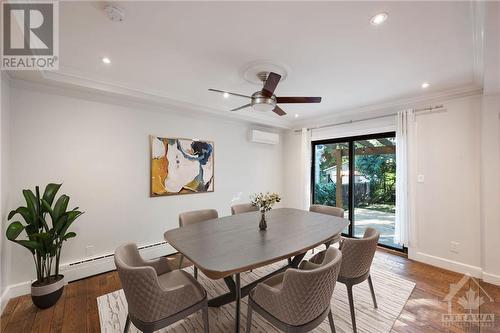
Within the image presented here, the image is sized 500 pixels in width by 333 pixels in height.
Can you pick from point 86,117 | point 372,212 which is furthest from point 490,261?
point 86,117

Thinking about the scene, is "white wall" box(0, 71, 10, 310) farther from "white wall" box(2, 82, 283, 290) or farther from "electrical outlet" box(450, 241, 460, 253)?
"electrical outlet" box(450, 241, 460, 253)

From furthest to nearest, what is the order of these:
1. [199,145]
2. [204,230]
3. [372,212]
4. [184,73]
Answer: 1. [372,212]
2. [199,145]
3. [184,73]
4. [204,230]

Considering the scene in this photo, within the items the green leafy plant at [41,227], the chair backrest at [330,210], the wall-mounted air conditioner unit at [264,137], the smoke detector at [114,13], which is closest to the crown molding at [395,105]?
the wall-mounted air conditioner unit at [264,137]

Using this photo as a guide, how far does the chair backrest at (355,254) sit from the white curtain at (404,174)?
6.44 feet

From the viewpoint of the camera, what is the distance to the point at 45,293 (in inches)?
81.4

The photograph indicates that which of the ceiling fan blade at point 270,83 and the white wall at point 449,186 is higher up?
the ceiling fan blade at point 270,83

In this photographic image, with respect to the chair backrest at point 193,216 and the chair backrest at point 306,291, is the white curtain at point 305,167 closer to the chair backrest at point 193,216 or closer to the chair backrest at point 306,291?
the chair backrest at point 193,216

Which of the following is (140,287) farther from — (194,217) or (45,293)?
(45,293)

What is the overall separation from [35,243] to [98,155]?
118 cm

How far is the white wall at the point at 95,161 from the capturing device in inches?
93.2

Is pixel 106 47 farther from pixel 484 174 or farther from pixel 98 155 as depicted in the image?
pixel 484 174

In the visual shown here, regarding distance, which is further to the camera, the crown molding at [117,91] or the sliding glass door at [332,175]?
the sliding glass door at [332,175]

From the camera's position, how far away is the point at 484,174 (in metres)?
2.62

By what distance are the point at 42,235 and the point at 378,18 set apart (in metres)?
3.43
